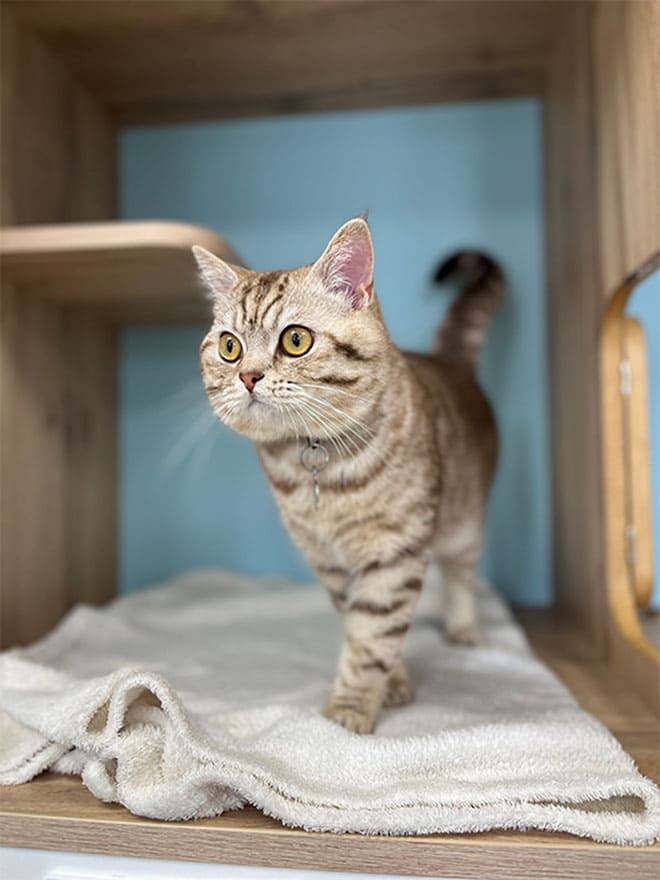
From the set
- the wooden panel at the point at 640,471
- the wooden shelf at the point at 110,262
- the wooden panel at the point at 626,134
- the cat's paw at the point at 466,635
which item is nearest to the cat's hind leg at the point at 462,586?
the cat's paw at the point at 466,635

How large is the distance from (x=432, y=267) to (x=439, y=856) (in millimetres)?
1349

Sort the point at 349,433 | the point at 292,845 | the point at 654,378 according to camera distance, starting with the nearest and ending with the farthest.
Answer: the point at 292,845
the point at 349,433
the point at 654,378

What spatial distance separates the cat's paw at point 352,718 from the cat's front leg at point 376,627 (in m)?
0.01

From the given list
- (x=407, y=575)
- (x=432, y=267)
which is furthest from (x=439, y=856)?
(x=432, y=267)

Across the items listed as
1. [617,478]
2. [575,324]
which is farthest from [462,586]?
[575,324]

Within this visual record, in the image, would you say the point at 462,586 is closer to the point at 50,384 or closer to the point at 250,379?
the point at 250,379

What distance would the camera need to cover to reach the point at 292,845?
0.75m

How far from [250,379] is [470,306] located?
35.9 inches

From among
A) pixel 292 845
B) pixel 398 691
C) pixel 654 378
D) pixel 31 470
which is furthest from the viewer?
pixel 31 470

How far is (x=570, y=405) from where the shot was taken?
5.38ft

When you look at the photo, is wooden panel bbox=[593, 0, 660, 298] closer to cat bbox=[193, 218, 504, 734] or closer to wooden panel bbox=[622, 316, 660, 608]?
wooden panel bbox=[622, 316, 660, 608]

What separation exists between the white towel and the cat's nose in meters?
0.34

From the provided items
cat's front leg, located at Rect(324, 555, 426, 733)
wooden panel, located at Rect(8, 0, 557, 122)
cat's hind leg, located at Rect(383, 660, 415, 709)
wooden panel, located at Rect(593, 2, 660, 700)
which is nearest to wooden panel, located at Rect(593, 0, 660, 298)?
wooden panel, located at Rect(593, 2, 660, 700)

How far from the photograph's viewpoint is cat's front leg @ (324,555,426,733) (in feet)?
3.37
